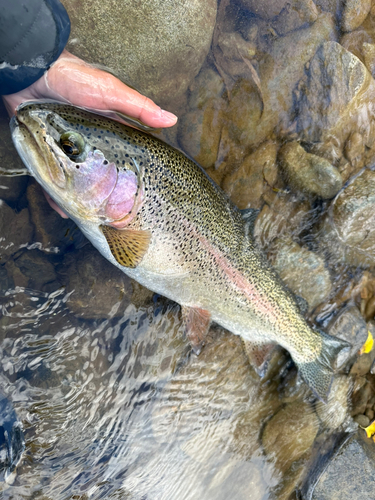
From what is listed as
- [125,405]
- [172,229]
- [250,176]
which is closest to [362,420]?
[125,405]

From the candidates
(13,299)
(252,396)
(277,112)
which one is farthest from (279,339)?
(13,299)

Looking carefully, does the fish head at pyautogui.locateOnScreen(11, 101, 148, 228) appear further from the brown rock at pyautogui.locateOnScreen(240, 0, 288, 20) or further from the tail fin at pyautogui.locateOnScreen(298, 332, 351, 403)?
the tail fin at pyautogui.locateOnScreen(298, 332, 351, 403)

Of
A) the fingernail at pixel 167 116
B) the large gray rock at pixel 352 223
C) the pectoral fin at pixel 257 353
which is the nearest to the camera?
the fingernail at pixel 167 116

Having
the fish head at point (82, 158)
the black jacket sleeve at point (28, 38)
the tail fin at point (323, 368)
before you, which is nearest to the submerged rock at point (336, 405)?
the tail fin at point (323, 368)

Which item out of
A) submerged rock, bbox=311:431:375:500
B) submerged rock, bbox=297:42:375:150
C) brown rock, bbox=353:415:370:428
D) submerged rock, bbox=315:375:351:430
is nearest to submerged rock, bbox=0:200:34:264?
submerged rock, bbox=297:42:375:150

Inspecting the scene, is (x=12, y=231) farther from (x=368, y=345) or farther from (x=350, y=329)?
(x=368, y=345)

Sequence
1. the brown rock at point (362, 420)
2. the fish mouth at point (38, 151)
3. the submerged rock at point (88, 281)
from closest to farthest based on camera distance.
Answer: the fish mouth at point (38, 151)
the submerged rock at point (88, 281)
the brown rock at point (362, 420)

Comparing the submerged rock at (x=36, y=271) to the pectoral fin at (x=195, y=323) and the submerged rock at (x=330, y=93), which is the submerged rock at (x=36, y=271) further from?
the submerged rock at (x=330, y=93)
